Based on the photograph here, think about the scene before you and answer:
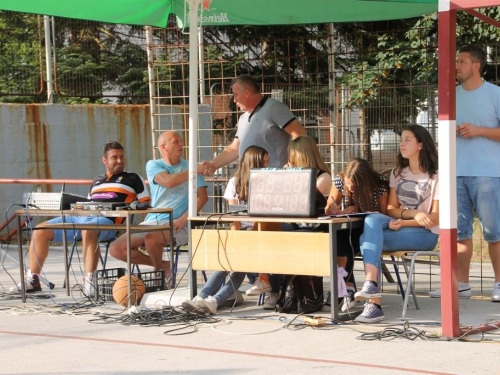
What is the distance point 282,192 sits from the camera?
683 centimetres

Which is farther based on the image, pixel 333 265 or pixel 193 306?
pixel 193 306

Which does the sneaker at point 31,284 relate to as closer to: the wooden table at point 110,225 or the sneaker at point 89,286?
the wooden table at point 110,225

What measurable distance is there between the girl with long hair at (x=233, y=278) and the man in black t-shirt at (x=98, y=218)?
1.19m

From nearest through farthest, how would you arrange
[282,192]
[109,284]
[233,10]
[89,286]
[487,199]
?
[282,192] < [487,199] < [109,284] < [89,286] < [233,10]

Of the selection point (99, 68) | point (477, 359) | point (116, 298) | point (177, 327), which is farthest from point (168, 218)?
point (99, 68)

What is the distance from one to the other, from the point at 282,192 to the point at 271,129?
1.72 meters

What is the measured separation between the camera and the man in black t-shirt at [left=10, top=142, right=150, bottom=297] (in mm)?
8500

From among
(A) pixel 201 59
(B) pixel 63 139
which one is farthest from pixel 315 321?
(B) pixel 63 139

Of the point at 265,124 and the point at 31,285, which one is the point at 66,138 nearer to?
the point at 31,285

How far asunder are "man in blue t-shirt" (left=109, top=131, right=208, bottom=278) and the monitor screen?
1.43 m

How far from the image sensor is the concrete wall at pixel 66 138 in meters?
14.0

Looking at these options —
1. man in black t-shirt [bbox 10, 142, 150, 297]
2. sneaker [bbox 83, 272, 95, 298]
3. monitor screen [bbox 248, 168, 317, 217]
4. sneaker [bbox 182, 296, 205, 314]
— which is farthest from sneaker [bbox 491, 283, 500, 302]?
sneaker [bbox 83, 272, 95, 298]

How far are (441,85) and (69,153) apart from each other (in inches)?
366

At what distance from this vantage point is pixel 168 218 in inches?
331
